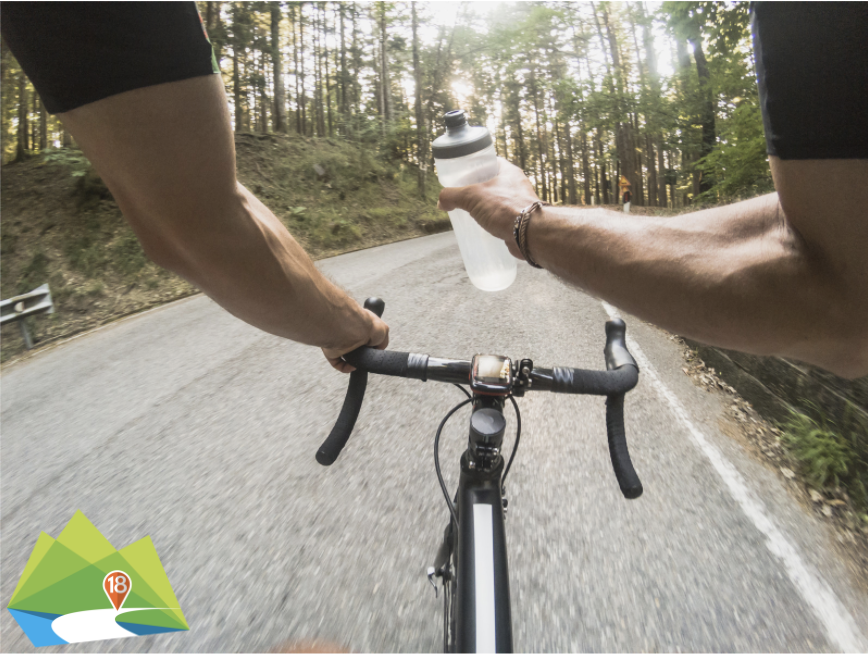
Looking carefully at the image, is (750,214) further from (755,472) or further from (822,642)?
(755,472)

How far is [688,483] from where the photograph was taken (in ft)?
9.79

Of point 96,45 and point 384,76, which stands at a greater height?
point 384,76

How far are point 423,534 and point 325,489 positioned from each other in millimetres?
810

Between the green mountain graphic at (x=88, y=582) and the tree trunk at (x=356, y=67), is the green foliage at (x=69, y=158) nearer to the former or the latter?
the green mountain graphic at (x=88, y=582)

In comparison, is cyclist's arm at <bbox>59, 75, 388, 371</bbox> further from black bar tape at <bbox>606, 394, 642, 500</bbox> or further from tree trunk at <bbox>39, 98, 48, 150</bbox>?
tree trunk at <bbox>39, 98, 48, 150</bbox>

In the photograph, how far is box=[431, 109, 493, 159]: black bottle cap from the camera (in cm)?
107

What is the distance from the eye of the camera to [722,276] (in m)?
0.75

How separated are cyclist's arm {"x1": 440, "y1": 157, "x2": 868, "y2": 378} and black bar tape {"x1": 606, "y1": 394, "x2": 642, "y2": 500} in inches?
15.9

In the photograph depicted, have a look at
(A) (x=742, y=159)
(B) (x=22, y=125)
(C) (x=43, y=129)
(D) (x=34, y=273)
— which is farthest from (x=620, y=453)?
(C) (x=43, y=129)

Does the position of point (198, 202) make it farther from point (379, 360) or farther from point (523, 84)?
point (523, 84)

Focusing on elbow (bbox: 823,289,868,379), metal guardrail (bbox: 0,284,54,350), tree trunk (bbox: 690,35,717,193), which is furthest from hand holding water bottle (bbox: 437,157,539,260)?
tree trunk (bbox: 690,35,717,193)

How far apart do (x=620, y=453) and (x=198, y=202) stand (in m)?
1.15

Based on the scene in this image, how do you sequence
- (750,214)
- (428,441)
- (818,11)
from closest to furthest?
1. (818,11)
2. (750,214)
3. (428,441)

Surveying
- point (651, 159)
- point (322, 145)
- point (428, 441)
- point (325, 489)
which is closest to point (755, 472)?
point (428, 441)
